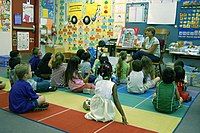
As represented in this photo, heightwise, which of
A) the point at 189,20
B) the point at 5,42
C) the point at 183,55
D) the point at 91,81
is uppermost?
the point at 189,20

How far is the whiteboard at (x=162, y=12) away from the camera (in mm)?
6191

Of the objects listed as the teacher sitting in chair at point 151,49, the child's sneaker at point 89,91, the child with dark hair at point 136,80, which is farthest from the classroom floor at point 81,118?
the teacher sitting in chair at point 151,49

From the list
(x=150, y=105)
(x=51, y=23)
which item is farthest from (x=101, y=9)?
(x=150, y=105)

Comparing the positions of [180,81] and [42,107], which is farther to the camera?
[180,81]

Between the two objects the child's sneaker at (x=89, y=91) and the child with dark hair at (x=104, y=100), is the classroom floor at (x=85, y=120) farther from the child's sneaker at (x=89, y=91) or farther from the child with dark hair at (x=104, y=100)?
the child's sneaker at (x=89, y=91)

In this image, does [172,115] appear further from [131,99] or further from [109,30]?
[109,30]

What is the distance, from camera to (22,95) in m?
2.82

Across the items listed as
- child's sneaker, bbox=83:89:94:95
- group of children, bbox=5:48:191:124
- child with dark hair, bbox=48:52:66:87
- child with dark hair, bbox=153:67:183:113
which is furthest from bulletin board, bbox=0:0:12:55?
child with dark hair, bbox=153:67:183:113

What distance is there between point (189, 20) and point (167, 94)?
361cm

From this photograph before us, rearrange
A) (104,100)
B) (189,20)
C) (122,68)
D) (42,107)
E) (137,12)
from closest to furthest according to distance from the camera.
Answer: (104,100) < (42,107) < (122,68) < (189,20) < (137,12)

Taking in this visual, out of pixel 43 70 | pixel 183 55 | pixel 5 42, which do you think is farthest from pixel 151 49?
pixel 5 42

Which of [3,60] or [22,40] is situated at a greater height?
[22,40]

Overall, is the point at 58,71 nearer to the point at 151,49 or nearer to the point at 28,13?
the point at 151,49

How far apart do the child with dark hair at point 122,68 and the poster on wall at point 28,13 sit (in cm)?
436
